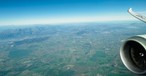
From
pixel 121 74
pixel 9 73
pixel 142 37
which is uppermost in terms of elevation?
pixel 142 37

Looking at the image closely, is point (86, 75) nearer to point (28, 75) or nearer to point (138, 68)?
point (28, 75)

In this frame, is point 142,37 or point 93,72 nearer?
point 142,37

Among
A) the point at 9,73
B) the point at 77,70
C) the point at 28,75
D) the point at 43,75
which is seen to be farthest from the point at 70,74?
the point at 9,73

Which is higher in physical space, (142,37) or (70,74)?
(142,37)

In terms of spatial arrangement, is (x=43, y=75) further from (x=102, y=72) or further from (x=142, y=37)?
(x=142, y=37)

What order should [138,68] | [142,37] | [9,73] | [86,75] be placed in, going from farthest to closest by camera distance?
[9,73]
[86,75]
[138,68]
[142,37]

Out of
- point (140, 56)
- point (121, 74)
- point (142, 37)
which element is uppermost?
point (142, 37)

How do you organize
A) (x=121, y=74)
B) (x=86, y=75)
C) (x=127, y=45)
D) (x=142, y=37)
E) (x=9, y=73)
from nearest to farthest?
(x=142, y=37) → (x=127, y=45) → (x=121, y=74) → (x=86, y=75) → (x=9, y=73)

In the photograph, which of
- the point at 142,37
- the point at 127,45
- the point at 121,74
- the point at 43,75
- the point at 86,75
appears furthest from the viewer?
the point at 43,75

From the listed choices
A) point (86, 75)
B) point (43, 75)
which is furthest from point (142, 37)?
point (43, 75)
